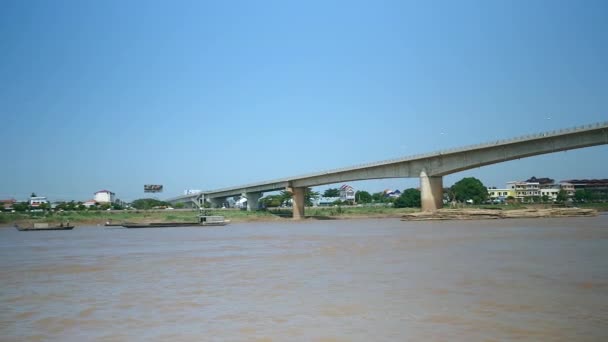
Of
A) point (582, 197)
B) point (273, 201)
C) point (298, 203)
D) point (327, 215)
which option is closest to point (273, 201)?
point (273, 201)

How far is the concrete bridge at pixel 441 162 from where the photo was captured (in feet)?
188

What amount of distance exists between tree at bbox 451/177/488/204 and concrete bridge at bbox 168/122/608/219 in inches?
2028

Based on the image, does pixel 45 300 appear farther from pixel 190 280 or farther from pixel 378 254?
pixel 378 254

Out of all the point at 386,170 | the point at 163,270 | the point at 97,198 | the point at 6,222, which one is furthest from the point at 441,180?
the point at 97,198

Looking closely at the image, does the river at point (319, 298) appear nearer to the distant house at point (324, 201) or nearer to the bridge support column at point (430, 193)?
the bridge support column at point (430, 193)

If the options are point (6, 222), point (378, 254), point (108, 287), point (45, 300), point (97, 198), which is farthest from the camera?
point (97, 198)

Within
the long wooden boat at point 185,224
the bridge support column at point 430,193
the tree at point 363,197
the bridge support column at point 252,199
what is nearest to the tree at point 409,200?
the bridge support column at point 252,199

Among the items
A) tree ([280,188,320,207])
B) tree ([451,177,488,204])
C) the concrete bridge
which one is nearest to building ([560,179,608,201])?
tree ([451,177,488,204])

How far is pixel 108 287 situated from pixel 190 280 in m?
2.46

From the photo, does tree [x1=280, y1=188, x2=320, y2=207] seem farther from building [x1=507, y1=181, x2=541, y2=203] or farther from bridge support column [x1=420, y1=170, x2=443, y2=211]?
bridge support column [x1=420, y1=170, x2=443, y2=211]

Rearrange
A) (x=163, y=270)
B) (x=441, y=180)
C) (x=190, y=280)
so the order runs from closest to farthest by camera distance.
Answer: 1. (x=190, y=280)
2. (x=163, y=270)
3. (x=441, y=180)

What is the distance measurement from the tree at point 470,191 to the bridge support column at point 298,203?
5134 cm

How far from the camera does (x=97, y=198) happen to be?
198m

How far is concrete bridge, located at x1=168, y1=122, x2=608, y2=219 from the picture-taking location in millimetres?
57281
